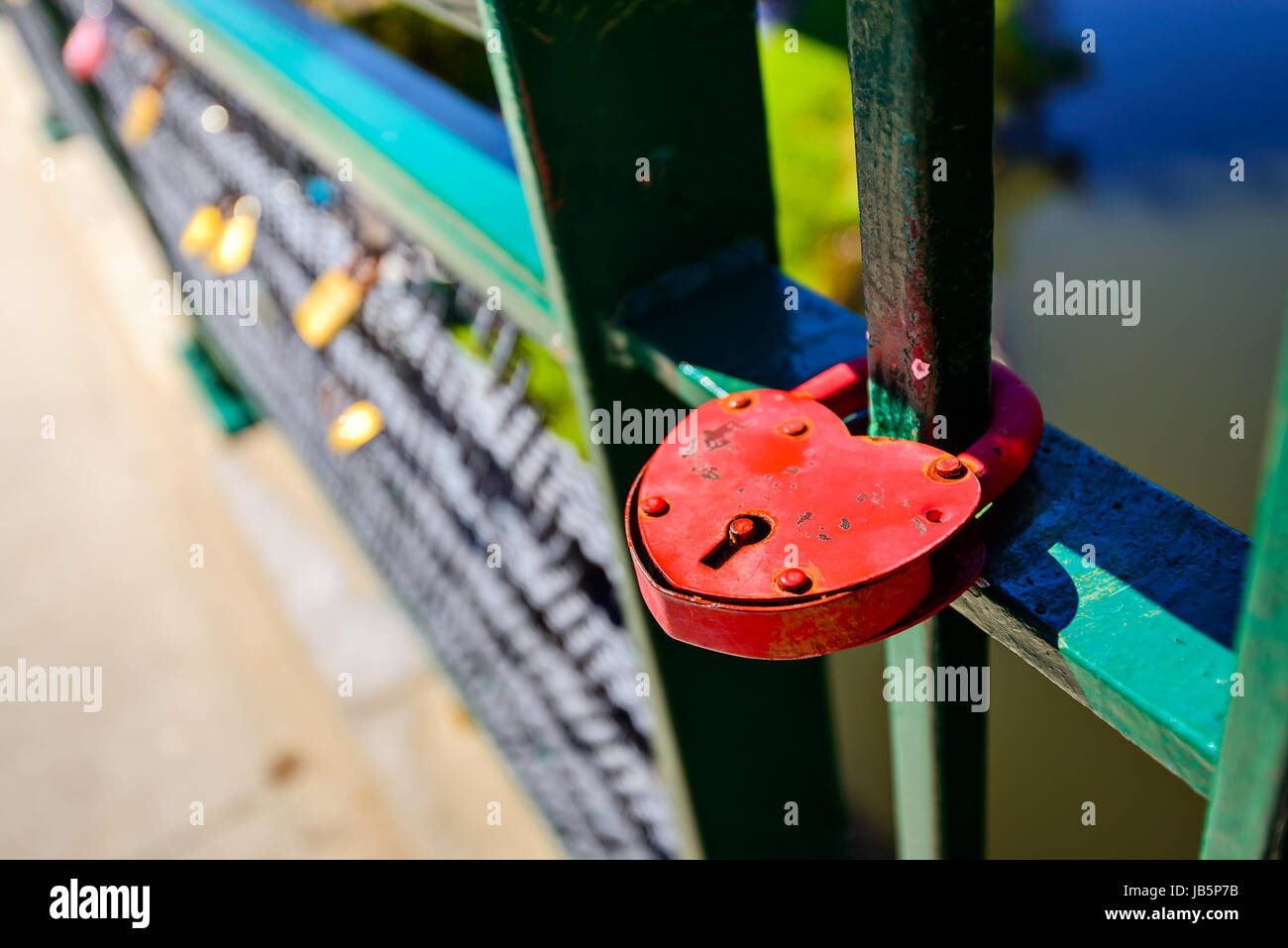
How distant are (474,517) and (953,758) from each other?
1.23m

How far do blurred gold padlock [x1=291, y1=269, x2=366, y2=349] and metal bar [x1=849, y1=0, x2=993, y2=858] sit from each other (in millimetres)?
1097

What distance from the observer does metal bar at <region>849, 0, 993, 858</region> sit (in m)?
0.52

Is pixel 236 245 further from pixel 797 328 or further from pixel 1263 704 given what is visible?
pixel 1263 704

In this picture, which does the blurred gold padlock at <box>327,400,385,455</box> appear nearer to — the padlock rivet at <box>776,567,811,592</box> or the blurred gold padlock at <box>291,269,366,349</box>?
the blurred gold padlock at <box>291,269,366,349</box>

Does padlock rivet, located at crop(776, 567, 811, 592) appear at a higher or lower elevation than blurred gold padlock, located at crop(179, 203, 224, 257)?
higher

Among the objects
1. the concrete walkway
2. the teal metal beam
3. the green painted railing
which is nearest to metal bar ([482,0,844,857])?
the green painted railing

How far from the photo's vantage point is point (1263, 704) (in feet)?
1.60

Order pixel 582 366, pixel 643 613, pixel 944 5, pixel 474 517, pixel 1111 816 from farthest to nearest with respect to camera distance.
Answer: pixel 1111 816
pixel 474 517
pixel 643 613
pixel 582 366
pixel 944 5

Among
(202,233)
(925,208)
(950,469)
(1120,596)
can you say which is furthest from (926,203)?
(202,233)

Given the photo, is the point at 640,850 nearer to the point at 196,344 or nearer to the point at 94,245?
the point at 196,344

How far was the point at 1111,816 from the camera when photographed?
3.03m

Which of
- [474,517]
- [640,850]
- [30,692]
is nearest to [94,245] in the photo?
[30,692]

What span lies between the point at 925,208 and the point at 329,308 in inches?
49.9

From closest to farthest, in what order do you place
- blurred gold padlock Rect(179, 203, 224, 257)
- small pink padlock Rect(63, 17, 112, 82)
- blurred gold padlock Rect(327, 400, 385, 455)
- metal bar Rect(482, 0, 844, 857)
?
metal bar Rect(482, 0, 844, 857)
blurred gold padlock Rect(327, 400, 385, 455)
blurred gold padlock Rect(179, 203, 224, 257)
small pink padlock Rect(63, 17, 112, 82)
